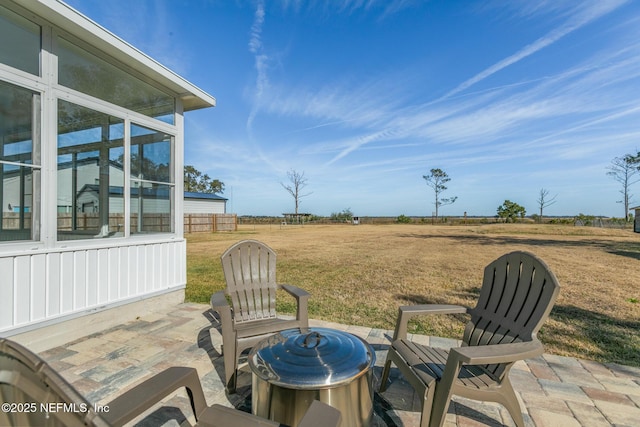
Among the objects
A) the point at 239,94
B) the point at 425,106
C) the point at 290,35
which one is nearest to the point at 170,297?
the point at 290,35

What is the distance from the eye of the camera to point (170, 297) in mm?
Result: 4285

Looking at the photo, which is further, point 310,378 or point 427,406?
point 427,406

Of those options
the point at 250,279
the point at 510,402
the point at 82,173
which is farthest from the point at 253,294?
the point at 82,173

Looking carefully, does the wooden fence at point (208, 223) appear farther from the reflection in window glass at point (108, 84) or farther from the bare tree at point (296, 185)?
the bare tree at point (296, 185)

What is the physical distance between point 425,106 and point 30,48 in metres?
17.7

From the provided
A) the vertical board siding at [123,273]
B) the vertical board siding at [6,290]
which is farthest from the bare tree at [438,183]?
the vertical board siding at [6,290]

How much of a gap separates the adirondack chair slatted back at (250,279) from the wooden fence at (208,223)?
58.8 ft

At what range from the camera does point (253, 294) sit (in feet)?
9.51

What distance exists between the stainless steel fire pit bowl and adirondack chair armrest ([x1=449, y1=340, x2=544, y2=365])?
470mm

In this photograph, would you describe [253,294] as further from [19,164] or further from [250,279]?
[19,164]

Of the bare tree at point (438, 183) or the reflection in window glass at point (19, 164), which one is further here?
the bare tree at point (438, 183)

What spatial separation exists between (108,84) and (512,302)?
4.88 meters

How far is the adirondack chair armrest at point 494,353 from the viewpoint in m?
1.43

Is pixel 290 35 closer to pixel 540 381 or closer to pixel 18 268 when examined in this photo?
pixel 18 268
